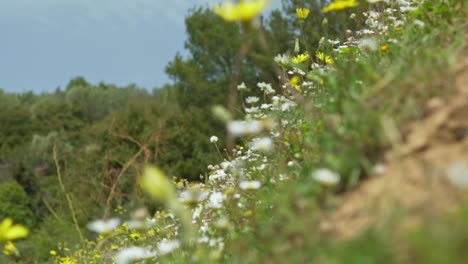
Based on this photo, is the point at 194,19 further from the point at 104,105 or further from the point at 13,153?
the point at 104,105

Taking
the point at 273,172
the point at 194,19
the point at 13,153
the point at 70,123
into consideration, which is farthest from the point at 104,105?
the point at 273,172

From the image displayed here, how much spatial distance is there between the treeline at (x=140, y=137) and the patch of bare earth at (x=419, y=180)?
1513 cm

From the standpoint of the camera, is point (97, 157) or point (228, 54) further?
point (228, 54)

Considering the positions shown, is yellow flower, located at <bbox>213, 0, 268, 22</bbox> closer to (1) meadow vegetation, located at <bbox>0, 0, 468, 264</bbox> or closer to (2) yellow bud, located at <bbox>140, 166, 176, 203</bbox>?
(1) meadow vegetation, located at <bbox>0, 0, 468, 264</bbox>

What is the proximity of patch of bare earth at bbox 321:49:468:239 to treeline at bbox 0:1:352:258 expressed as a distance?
15127 mm

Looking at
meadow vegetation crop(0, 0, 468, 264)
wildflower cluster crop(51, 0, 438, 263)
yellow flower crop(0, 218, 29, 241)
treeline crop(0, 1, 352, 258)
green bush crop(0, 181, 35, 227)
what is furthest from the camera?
green bush crop(0, 181, 35, 227)

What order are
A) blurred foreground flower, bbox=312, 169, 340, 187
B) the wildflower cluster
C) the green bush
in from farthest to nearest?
1. the green bush
2. the wildflower cluster
3. blurred foreground flower, bbox=312, 169, 340, 187

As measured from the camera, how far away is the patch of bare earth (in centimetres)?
186

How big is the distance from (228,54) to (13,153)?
14467 mm

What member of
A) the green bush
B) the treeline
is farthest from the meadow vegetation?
the green bush

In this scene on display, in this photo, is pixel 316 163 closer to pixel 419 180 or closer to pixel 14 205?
pixel 419 180

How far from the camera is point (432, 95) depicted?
2488 millimetres

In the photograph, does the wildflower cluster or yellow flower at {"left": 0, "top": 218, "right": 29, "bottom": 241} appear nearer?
the wildflower cluster

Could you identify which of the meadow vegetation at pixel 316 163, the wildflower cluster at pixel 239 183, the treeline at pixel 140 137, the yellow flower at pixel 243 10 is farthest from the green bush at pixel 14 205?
the yellow flower at pixel 243 10
